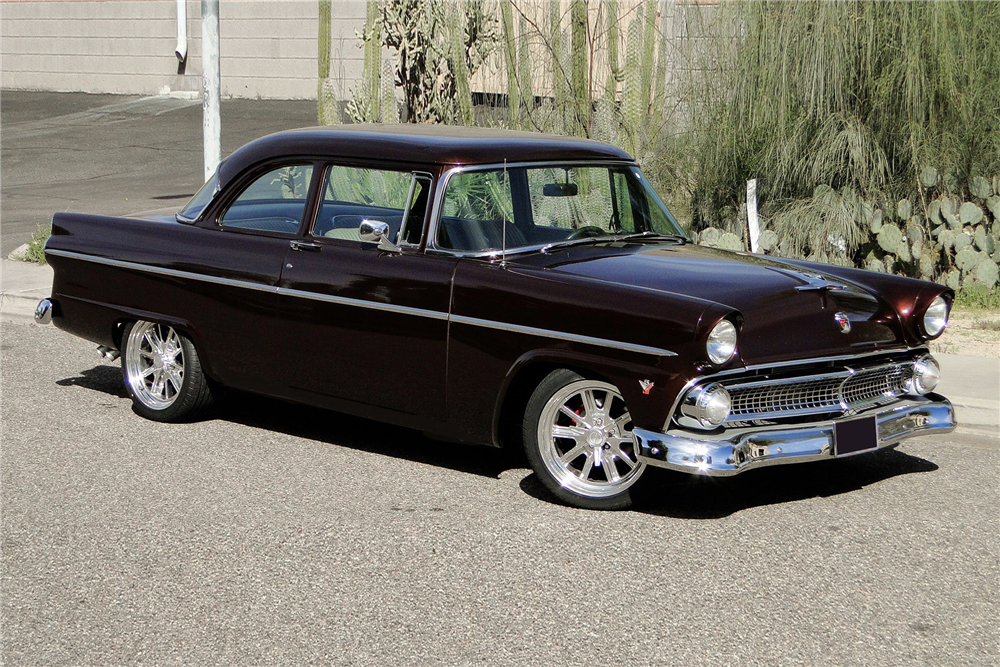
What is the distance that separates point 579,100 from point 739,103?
1762 millimetres

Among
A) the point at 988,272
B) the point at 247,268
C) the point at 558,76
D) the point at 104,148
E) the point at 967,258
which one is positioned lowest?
Result: the point at 104,148

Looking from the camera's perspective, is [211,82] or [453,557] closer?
[453,557]

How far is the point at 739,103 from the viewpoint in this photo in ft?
35.4

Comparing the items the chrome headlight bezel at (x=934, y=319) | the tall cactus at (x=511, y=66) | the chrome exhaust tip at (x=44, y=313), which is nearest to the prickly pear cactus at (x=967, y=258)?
the tall cactus at (x=511, y=66)

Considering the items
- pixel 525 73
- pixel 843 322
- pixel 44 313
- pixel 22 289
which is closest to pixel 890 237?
pixel 525 73

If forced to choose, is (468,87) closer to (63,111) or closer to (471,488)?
(471,488)

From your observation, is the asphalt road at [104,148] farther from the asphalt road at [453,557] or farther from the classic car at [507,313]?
the asphalt road at [453,557]

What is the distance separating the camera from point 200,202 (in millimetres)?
6852

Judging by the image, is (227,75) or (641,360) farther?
(227,75)

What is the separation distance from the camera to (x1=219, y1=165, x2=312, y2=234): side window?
6418 mm

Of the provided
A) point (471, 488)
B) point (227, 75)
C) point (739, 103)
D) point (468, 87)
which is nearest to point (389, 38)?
point (468, 87)

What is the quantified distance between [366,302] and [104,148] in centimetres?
1840

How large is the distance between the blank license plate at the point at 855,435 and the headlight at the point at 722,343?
648 millimetres

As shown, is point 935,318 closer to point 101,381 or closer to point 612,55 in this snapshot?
point 101,381
